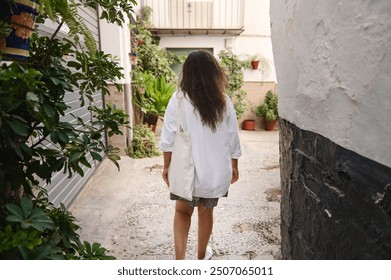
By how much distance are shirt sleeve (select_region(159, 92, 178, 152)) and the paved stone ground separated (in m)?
1.11

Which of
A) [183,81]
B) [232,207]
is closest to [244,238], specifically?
[232,207]

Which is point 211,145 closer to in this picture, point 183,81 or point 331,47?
point 183,81

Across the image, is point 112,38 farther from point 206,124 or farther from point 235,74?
point 235,74

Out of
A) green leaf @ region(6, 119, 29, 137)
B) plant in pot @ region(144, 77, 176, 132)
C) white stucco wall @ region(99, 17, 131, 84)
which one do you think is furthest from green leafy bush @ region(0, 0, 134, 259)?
plant in pot @ region(144, 77, 176, 132)

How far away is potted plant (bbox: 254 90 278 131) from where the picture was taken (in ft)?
28.2

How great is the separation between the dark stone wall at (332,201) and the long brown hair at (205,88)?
47cm

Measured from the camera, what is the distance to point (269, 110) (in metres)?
8.63

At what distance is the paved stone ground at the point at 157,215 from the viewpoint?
107 inches

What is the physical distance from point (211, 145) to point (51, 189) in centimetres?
192

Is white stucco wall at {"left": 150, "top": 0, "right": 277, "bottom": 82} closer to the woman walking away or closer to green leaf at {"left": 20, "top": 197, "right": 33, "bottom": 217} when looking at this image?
the woman walking away

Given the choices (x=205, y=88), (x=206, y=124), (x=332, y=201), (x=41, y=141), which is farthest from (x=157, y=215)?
(x=332, y=201)

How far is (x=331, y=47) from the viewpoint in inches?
45.5

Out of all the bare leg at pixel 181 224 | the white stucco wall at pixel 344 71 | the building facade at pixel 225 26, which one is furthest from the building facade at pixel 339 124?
the building facade at pixel 225 26

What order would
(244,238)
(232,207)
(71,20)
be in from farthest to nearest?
(232,207) → (244,238) → (71,20)
